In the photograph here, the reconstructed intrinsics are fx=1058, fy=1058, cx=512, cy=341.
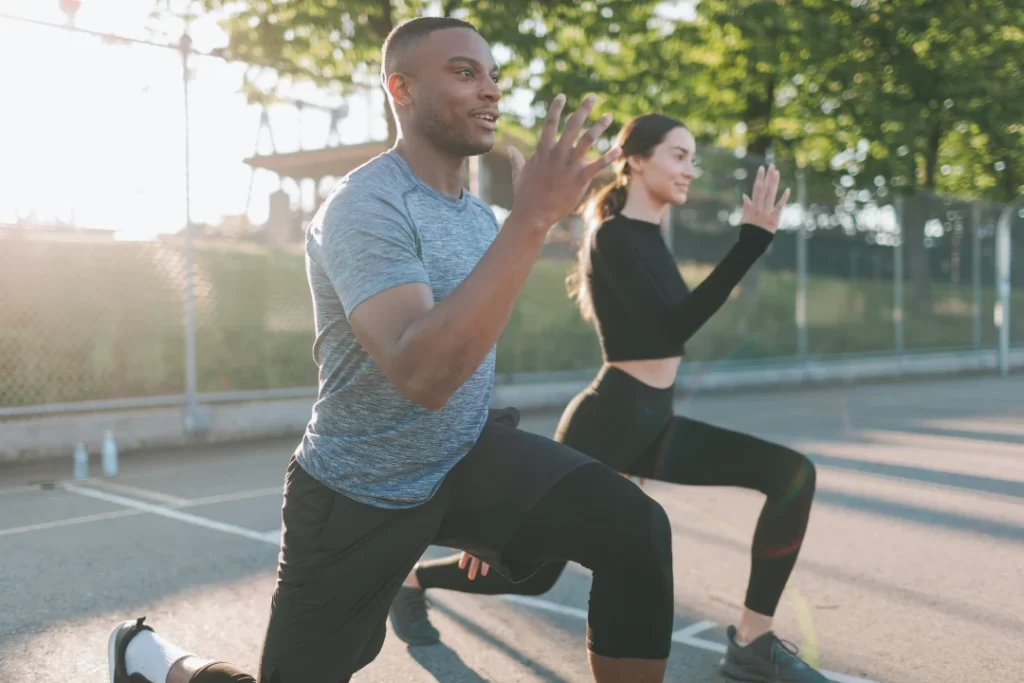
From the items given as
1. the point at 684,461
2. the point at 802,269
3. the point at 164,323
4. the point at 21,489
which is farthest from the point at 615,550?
the point at 802,269

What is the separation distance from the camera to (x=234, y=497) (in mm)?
7457

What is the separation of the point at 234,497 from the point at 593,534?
18.0ft

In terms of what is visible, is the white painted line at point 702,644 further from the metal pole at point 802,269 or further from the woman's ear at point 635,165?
the metal pole at point 802,269

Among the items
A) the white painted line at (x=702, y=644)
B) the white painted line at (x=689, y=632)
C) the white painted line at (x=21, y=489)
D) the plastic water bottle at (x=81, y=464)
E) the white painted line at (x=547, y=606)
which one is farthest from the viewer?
the plastic water bottle at (x=81, y=464)

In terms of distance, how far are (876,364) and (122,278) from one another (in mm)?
13824

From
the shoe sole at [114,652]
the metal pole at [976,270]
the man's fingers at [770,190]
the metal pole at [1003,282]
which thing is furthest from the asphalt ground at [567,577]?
the metal pole at [976,270]

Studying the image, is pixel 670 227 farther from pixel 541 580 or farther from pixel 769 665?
pixel 541 580

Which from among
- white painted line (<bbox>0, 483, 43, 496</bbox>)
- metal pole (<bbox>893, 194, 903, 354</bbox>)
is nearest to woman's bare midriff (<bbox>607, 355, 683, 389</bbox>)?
white painted line (<bbox>0, 483, 43, 496</bbox>)

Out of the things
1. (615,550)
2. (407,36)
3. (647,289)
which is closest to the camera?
(615,550)

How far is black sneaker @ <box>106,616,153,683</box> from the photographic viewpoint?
309 centimetres

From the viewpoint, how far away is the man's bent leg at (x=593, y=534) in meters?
2.46

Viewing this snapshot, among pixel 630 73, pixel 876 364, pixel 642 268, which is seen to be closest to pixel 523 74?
pixel 630 73

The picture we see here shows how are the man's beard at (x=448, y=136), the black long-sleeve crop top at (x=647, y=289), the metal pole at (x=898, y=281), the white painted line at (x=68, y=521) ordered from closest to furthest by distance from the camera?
the man's beard at (x=448, y=136) → the black long-sleeve crop top at (x=647, y=289) → the white painted line at (x=68, y=521) → the metal pole at (x=898, y=281)

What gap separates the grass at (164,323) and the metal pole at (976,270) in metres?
9.76
